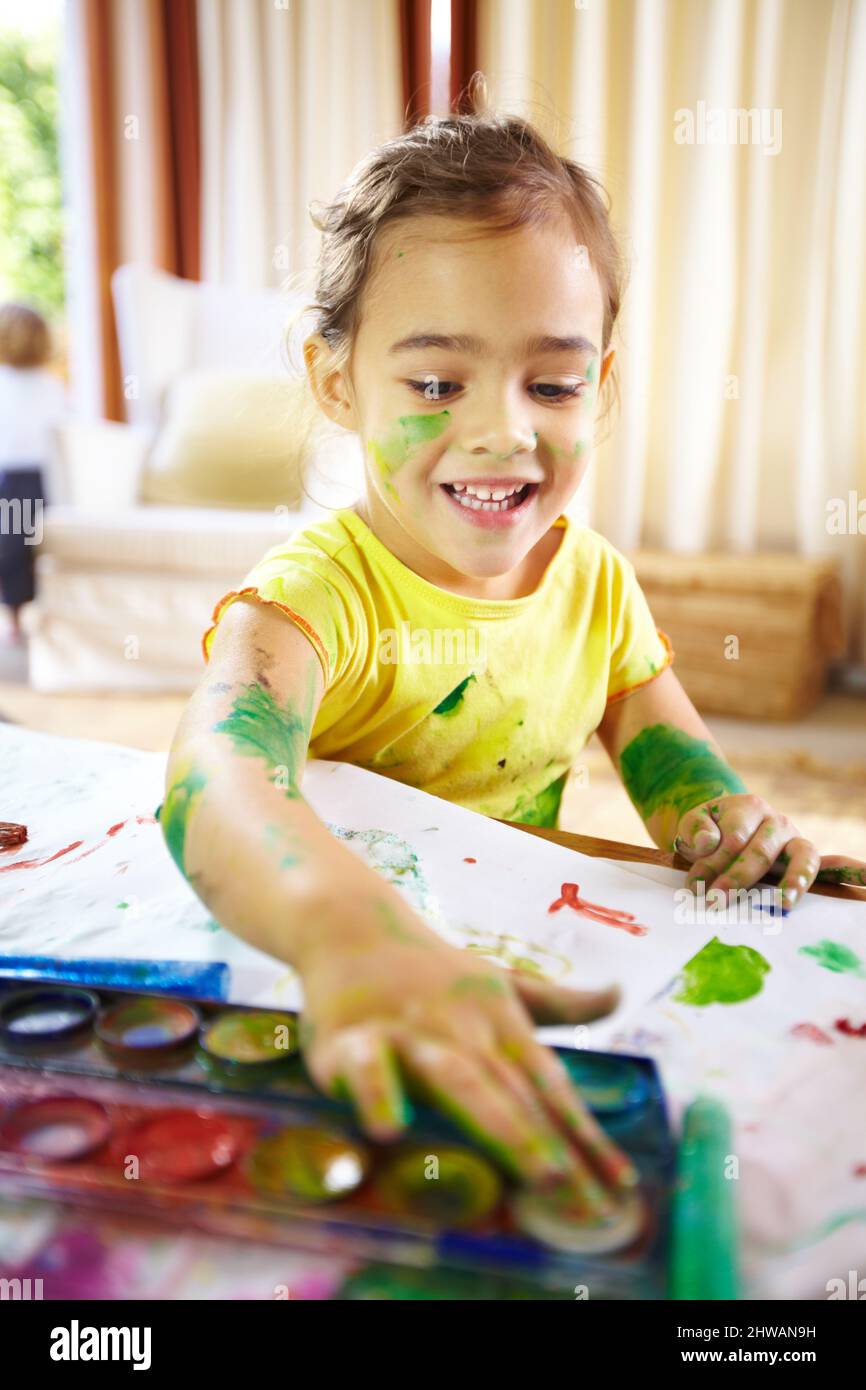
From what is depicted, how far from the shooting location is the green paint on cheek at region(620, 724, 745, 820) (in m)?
0.85

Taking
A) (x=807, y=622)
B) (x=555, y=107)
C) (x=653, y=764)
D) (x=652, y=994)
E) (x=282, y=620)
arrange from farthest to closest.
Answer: (x=555, y=107) < (x=807, y=622) < (x=653, y=764) < (x=282, y=620) < (x=652, y=994)

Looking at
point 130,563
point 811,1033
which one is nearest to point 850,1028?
point 811,1033

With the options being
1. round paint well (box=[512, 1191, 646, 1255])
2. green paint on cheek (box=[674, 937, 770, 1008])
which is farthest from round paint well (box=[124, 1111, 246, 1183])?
green paint on cheek (box=[674, 937, 770, 1008])

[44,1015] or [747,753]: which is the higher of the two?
[44,1015]

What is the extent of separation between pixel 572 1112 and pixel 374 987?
0.27ft

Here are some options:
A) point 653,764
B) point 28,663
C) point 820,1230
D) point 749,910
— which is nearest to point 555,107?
point 28,663

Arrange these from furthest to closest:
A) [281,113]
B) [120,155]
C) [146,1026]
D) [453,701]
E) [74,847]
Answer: [120,155], [281,113], [453,701], [74,847], [146,1026]

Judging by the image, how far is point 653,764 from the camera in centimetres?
92

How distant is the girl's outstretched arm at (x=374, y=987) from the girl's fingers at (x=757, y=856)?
17 cm

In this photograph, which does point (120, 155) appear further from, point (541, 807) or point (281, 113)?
point (541, 807)

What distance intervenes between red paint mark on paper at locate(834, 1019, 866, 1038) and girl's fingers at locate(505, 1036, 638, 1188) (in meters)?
0.14

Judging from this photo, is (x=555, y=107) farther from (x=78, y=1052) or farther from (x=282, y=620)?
(x=78, y=1052)

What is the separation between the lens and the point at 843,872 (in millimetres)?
692

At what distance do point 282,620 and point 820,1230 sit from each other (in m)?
0.48
